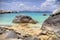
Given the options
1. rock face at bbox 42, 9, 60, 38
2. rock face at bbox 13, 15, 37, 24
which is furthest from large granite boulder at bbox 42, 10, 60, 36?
rock face at bbox 13, 15, 37, 24

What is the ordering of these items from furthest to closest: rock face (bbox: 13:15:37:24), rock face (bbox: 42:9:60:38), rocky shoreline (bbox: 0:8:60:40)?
rock face (bbox: 13:15:37:24) < rock face (bbox: 42:9:60:38) < rocky shoreline (bbox: 0:8:60:40)

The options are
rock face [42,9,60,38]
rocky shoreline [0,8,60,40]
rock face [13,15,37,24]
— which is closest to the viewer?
rocky shoreline [0,8,60,40]

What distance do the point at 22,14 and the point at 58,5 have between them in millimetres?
578

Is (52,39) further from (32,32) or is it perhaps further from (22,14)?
(22,14)

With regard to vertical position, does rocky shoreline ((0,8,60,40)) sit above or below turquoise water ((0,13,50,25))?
below

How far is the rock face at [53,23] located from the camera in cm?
231

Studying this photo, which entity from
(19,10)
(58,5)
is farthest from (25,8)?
(58,5)

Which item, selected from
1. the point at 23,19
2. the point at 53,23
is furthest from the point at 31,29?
the point at 53,23

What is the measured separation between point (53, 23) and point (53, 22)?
0.07 ft

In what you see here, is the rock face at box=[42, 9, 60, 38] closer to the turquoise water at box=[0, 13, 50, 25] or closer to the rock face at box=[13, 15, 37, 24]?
the turquoise water at box=[0, 13, 50, 25]

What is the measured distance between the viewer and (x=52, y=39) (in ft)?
6.97

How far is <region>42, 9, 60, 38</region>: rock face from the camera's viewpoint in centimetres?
231

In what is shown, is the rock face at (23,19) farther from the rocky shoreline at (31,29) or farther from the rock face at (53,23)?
the rock face at (53,23)

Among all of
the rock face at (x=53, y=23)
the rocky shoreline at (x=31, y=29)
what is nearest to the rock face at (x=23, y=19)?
the rocky shoreline at (x=31, y=29)
